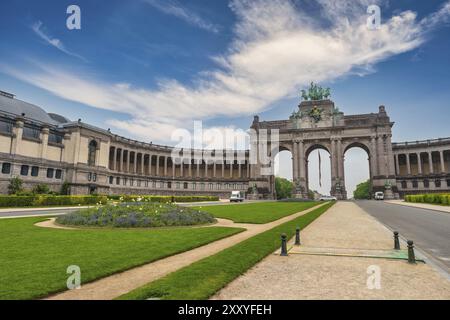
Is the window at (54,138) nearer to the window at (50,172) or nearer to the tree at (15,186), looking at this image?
the window at (50,172)

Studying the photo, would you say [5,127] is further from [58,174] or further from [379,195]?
[379,195]

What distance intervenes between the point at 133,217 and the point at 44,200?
2894 centimetres

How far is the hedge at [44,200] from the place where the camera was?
36.7 metres

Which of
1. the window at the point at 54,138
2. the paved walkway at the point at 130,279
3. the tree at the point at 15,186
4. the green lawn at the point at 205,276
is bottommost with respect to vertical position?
the paved walkway at the point at 130,279

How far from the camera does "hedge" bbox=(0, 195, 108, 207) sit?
36.7 meters

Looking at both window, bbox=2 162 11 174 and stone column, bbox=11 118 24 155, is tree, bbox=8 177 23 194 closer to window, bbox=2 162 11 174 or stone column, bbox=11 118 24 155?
window, bbox=2 162 11 174

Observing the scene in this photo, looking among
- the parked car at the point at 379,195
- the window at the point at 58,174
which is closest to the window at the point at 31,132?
the window at the point at 58,174

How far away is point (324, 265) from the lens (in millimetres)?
9281

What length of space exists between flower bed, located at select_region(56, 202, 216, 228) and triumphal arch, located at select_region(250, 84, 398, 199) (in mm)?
76153

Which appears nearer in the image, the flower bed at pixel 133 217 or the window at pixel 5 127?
the flower bed at pixel 133 217

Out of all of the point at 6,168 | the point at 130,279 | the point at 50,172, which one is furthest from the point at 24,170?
the point at 130,279

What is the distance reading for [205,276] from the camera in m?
7.66

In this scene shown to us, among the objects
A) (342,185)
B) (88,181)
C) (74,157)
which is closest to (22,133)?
(74,157)

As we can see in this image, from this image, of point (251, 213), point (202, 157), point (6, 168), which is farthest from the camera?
point (202, 157)
